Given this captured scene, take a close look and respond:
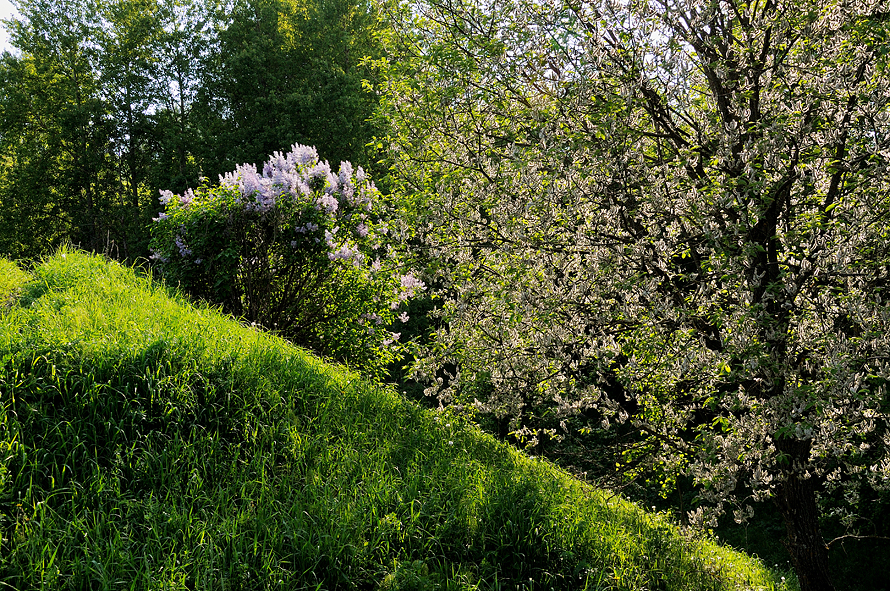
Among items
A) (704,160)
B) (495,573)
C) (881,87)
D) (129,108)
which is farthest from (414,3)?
(129,108)

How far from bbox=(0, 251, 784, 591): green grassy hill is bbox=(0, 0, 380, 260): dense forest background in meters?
15.5

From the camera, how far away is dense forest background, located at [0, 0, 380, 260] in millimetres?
20125

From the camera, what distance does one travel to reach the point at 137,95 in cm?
2270

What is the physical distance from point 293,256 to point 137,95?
18759 millimetres

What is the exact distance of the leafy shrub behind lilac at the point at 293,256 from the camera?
26.1 feet

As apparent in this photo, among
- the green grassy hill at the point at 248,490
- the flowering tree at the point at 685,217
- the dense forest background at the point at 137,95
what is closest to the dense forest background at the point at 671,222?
the flowering tree at the point at 685,217

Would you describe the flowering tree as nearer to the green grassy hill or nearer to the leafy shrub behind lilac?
the green grassy hill

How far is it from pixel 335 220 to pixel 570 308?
4.75m

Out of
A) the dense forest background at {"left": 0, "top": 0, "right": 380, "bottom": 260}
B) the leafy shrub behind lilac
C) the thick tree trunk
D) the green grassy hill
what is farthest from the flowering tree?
the dense forest background at {"left": 0, "top": 0, "right": 380, "bottom": 260}

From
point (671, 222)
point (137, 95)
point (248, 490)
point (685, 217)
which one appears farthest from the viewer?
point (137, 95)

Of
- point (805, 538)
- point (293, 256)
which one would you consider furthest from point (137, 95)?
point (805, 538)

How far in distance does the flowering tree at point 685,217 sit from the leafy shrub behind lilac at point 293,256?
3062 millimetres

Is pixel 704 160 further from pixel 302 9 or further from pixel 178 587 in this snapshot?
pixel 302 9

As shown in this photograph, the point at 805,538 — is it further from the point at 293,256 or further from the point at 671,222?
the point at 293,256
